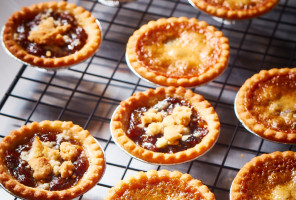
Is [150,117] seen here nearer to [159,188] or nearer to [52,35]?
[159,188]

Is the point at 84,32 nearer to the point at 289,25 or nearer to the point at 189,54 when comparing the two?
the point at 189,54

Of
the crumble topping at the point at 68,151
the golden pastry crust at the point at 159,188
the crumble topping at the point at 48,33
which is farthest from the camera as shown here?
the crumble topping at the point at 48,33

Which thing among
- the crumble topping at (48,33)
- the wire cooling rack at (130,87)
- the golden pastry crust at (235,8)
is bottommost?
the wire cooling rack at (130,87)

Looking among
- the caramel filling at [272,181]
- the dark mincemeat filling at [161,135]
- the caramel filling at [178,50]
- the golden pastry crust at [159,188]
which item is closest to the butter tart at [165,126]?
the dark mincemeat filling at [161,135]

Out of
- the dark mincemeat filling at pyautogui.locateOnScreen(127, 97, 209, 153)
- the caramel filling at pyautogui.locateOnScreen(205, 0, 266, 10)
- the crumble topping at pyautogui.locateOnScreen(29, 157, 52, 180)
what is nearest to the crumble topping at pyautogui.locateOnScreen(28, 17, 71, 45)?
the dark mincemeat filling at pyautogui.locateOnScreen(127, 97, 209, 153)

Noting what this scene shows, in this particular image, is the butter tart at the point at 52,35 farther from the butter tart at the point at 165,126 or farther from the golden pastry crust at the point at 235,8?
the golden pastry crust at the point at 235,8

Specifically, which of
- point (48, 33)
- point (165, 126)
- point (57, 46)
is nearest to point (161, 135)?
point (165, 126)

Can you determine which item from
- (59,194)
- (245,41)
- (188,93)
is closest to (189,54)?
(188,93)
